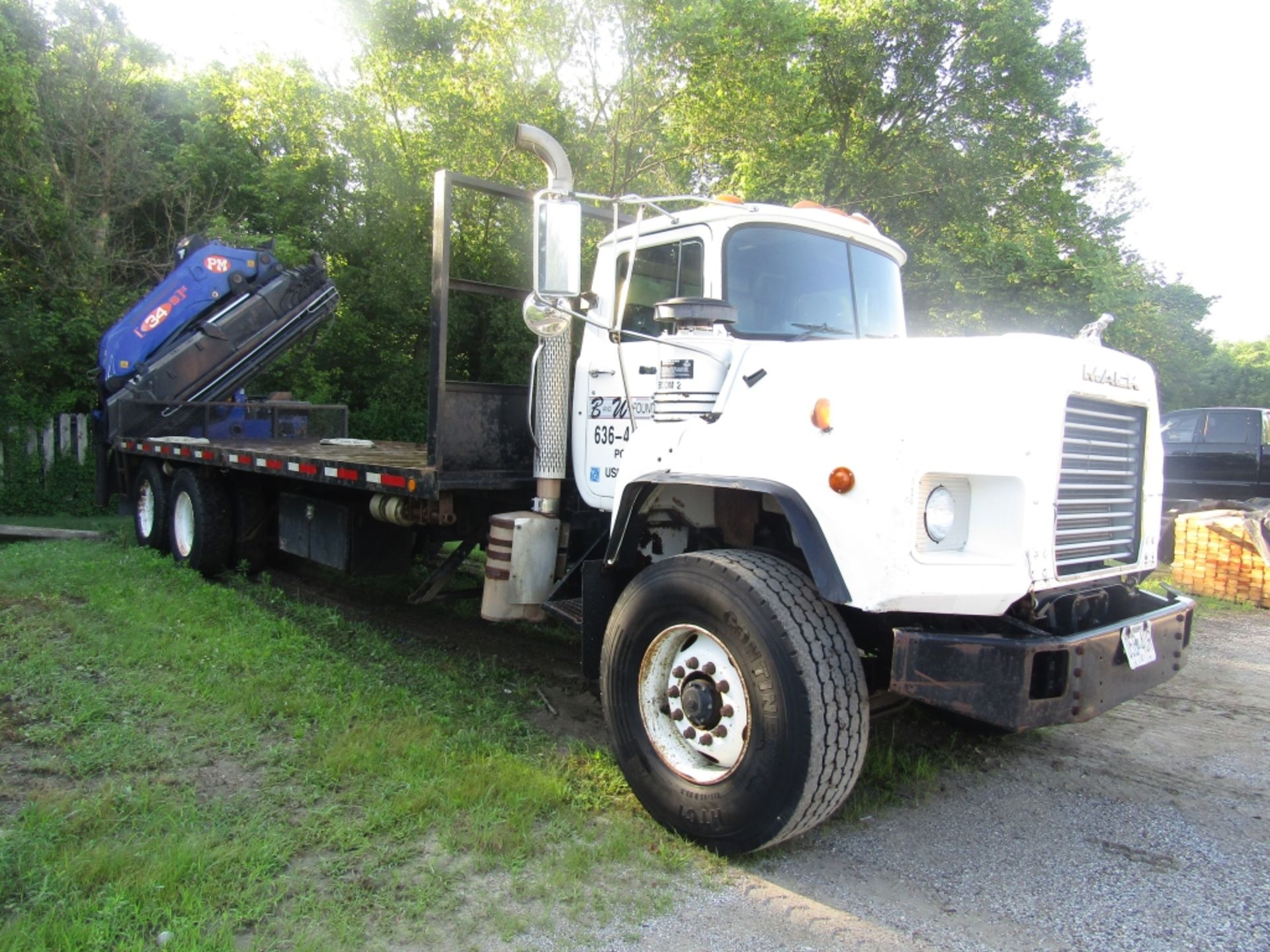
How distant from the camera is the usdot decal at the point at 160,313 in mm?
9453

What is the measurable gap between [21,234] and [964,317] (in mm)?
15796

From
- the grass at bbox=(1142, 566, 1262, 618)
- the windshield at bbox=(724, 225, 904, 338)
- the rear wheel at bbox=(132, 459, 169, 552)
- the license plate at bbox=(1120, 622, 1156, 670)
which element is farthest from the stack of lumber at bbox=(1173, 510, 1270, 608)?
the rear wheel at bbox=(132, 459, 169, 552)

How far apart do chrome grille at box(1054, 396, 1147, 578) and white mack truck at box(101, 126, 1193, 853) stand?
1cm

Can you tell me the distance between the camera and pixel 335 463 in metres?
6.02

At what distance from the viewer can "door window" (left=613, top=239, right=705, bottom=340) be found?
4.23 m

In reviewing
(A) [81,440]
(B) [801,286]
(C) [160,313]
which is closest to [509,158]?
(C) [160,313]

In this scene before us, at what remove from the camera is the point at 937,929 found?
2.88 meters

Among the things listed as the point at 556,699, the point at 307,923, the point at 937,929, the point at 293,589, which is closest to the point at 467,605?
the point at 293,589

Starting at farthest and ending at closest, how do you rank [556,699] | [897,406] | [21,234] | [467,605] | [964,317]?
1. [964,317]
2. [21,234]
3. [467,605]
4. [556,699]
5. [897,406]

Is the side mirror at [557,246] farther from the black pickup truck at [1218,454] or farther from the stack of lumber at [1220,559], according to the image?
the black pickup truck at [1218,454]

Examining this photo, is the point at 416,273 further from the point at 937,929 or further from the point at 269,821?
the point at 937,929

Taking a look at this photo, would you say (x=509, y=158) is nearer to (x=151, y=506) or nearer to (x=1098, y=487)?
(x=151, y=506)

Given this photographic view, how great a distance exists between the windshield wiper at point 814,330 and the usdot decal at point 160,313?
26.1 feet

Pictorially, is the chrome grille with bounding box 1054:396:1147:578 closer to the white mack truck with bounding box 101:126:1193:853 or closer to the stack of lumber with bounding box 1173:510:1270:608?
the white mack truck with bounding box 101:126:1193:853
